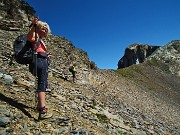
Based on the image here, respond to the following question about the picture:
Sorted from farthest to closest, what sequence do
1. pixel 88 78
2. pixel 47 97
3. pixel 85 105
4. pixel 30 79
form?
pixel 88 78 < pixel 85 105 < pixel 30 79 < pixel 47 97

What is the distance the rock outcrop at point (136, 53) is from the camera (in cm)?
12406

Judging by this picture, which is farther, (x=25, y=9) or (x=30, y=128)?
(x=25, y=9)

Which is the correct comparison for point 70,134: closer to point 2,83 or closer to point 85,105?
point 2,83

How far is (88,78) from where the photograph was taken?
26.4 meters

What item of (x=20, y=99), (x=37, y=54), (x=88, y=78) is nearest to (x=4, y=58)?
(x=20, y=99)

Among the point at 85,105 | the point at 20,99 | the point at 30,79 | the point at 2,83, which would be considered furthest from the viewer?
the point at 85,105

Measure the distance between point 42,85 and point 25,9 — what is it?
22.4m

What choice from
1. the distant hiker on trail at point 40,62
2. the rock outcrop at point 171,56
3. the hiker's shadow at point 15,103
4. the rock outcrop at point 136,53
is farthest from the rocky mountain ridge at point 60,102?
the rock outcrop at point 136,53

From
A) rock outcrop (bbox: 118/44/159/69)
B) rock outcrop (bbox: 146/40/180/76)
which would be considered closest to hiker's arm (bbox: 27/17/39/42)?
rock outcrop (bbox: 146/40/180/76)

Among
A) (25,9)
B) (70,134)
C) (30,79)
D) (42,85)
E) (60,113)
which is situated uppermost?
(25,9)

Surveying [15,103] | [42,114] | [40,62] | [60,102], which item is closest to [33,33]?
[40,62]

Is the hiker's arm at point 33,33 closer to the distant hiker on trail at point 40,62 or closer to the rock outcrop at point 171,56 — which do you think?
the distant hiker on trail at point 40,62

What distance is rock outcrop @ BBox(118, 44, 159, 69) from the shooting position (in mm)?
124062

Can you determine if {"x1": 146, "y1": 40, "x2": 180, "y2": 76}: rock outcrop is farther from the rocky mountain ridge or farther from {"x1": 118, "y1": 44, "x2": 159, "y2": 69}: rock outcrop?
{"x1": 118, "y1": 44, "x2": 159, "y2": 69}: rock outcrop
